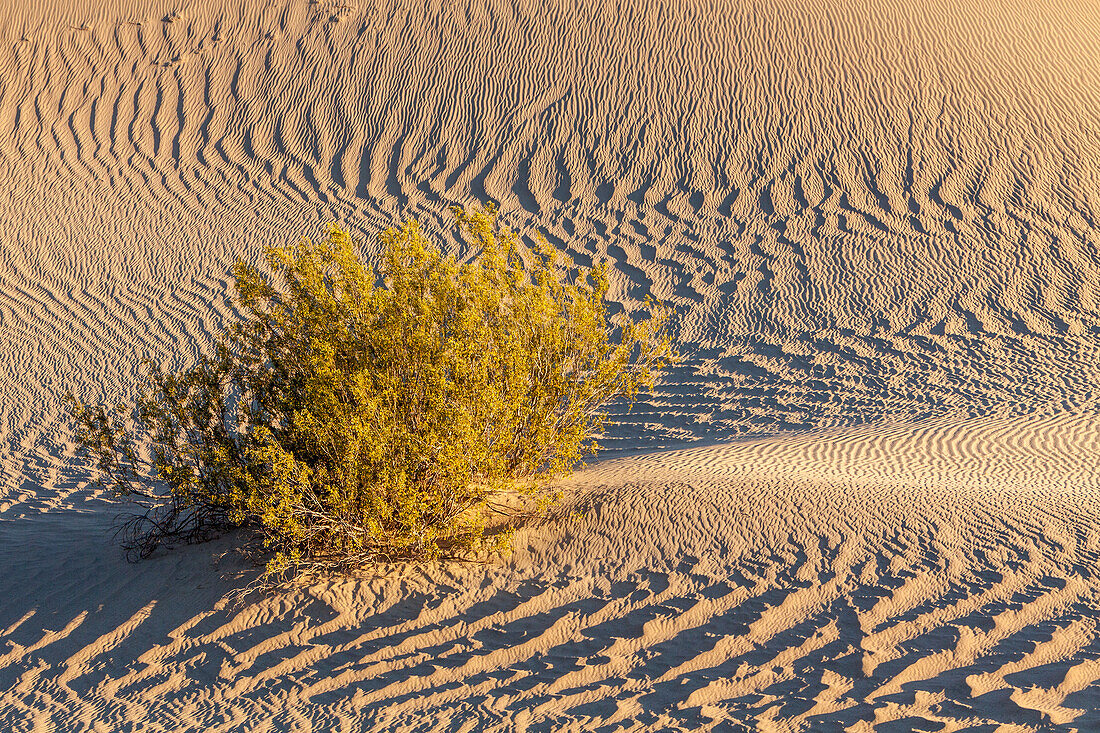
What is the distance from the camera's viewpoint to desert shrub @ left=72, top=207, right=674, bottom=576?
5.39m

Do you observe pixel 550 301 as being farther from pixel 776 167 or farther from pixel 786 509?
pixel 776 167

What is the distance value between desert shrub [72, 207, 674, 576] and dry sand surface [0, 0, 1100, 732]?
1.19ft

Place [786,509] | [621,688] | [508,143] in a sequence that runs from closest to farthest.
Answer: [621,688] → [786,509] → [508,143]

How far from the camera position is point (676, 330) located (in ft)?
37.7

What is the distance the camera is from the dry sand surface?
476 centimetres

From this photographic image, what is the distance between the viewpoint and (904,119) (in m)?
15.2

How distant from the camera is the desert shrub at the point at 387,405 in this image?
5395 mm

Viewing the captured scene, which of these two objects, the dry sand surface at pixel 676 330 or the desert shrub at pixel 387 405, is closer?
the dry sand surface at pixel 676 330

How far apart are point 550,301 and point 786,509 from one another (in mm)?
2046

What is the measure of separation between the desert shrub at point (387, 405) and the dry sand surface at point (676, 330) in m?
0.36

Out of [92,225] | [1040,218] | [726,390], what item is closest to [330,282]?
[726,390]

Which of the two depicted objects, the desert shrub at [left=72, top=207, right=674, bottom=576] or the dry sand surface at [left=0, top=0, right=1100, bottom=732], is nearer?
the dry sand surface at [left=0, top=0, right=1100, bottom=732]

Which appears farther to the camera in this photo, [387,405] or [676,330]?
[676,330]

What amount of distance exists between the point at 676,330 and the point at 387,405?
6.56 metres
